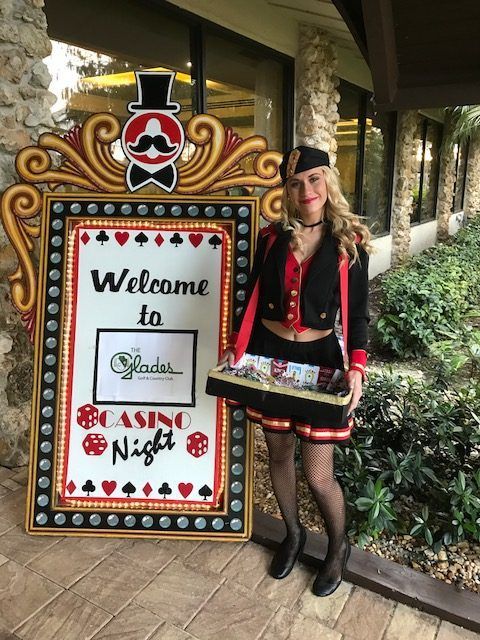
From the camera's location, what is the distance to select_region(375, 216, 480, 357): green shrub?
16.0ft

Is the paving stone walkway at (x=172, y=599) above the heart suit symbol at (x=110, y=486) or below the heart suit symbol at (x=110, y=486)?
below

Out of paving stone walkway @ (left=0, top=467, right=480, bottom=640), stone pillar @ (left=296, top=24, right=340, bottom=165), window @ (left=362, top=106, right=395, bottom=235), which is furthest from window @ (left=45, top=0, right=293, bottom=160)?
window @ (left=362, top=106, right=395, bottom=235)

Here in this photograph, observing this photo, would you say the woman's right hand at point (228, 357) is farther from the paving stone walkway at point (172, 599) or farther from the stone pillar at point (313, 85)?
the stone pillar at point (313, 85)

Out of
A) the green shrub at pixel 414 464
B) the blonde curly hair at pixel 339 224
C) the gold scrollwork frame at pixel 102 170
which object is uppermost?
the gold scrollwork frame at pixel 102 170

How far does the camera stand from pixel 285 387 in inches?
64.6

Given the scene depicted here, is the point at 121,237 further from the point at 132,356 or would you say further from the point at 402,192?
the point at 402,192

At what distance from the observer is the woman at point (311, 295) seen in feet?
5.41

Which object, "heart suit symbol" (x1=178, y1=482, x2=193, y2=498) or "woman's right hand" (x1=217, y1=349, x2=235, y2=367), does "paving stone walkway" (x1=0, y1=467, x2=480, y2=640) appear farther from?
"woman's right hand" (x1=217, y1=349, x2=235, y2=367)

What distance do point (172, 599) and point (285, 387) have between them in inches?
33.8

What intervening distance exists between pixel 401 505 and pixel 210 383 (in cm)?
123

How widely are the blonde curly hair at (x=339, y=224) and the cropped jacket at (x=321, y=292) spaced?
0.07ft

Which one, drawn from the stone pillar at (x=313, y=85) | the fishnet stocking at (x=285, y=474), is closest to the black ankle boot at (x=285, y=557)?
the fishnet stocking at (x=285, y=474)

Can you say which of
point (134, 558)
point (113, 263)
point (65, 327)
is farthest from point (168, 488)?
point (113, 263)

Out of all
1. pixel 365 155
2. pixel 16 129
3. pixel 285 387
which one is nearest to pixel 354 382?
pixel 285 387
